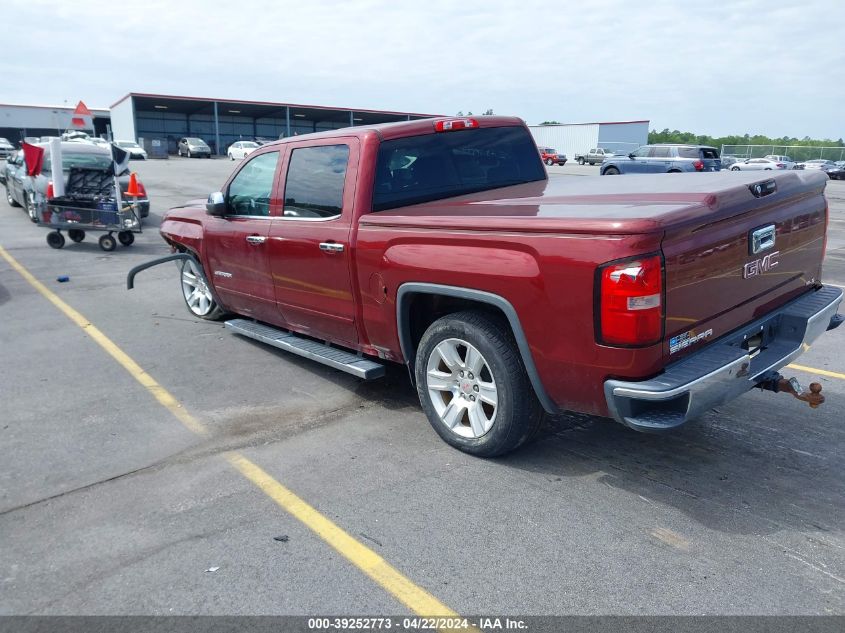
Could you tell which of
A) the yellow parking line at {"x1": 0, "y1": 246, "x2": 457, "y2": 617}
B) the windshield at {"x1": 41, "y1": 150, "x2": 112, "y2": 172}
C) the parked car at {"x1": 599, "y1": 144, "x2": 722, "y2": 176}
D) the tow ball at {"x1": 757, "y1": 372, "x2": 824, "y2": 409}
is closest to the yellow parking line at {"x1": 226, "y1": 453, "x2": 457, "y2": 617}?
the yellow parking line at {"x1": 0, "y1": 246, "x2": 457, "y2": 617}

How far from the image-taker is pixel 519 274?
3.37 meters

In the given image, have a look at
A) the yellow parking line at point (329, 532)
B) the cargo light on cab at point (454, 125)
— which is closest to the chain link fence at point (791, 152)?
the cargo light on cab at point (454, 125)

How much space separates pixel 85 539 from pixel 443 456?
6.30 feet

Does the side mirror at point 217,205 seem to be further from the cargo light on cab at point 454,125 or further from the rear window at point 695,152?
the rear window at point 695,152

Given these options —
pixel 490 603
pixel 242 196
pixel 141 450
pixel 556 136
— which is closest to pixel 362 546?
pixel 490 603

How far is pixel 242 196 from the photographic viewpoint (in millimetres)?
5711

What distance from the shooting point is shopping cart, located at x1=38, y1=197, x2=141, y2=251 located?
11688 millimetres

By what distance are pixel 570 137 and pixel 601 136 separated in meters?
4.50

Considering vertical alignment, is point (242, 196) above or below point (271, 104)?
below

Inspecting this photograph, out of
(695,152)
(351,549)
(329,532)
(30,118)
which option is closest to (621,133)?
(695,152)

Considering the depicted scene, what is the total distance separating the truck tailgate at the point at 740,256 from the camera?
3.13 meters

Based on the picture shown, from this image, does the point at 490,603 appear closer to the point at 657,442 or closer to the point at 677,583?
the point at 677,583

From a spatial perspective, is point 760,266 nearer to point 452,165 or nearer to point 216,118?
point 452,165

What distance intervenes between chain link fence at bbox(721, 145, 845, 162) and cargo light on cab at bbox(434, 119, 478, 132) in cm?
5586
